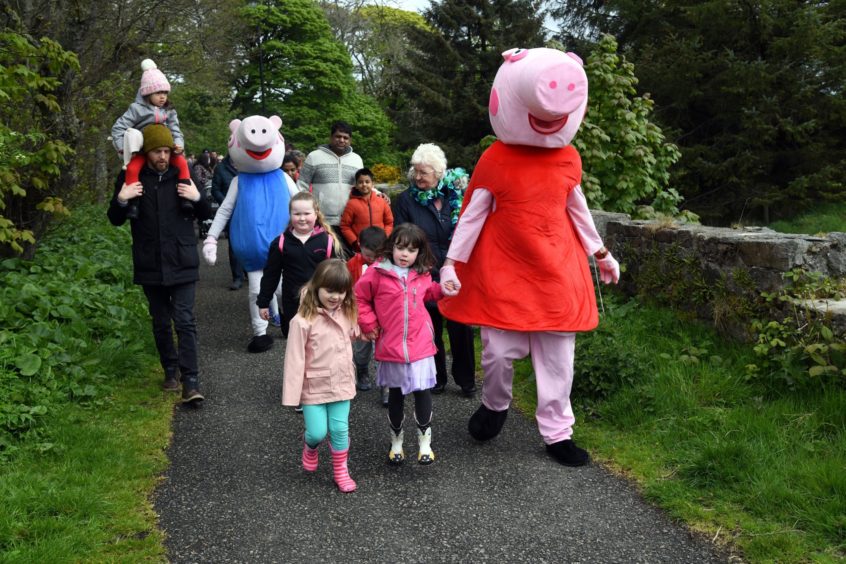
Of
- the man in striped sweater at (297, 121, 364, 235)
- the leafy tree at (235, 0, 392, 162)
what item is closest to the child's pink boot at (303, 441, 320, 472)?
the man in striped sweater at (297, 121, 364, 235)

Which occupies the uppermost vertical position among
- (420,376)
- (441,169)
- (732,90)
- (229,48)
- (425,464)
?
(229,48)

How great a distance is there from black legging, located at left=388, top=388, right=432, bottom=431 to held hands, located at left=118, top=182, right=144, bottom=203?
2.39m

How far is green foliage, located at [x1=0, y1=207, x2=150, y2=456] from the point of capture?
4902mm

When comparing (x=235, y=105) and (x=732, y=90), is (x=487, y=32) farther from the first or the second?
A: (x=235, y=105)

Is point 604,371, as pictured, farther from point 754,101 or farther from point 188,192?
point 754,101

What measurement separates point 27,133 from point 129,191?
294 cm

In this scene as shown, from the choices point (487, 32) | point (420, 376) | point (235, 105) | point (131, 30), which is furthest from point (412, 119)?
point (420, 376)

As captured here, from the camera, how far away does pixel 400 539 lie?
347 centimetres

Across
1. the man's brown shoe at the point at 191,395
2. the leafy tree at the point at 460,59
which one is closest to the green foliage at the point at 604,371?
the man's brown shoe at the point at 191,395

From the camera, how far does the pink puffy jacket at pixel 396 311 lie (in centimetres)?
423

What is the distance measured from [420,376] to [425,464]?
557 mm

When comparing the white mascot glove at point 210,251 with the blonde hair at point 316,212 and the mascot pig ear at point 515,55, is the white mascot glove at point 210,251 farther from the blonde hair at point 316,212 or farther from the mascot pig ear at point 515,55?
the mascot pig ear at point 515,55

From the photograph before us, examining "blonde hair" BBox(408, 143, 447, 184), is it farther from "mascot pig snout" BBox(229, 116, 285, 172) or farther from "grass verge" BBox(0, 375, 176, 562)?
"grass verge" BBox(0, 375, 176, 562)

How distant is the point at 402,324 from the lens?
4254 mm
